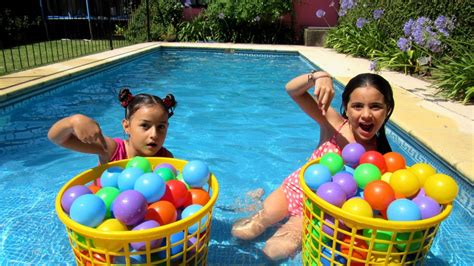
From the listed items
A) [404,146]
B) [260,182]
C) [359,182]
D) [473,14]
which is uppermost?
[473,14]

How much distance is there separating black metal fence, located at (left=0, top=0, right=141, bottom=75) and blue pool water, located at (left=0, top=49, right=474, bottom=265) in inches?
69.3

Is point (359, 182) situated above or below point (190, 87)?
above

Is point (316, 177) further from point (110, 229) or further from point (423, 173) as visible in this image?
point (110, 229)

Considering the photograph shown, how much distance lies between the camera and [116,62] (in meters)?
10.2

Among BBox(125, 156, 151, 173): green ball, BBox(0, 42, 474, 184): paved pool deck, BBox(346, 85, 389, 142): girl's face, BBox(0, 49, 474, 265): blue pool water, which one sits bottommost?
BBox(0, 49, 474, 265): blue pool water

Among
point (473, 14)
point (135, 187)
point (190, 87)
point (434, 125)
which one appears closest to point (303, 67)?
point (190, 87)

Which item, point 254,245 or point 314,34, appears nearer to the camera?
point 254,245

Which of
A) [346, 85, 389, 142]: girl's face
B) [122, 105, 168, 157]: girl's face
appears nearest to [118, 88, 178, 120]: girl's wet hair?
[122, 105, 168, 157]: girl's face

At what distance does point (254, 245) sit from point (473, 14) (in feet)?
21.2

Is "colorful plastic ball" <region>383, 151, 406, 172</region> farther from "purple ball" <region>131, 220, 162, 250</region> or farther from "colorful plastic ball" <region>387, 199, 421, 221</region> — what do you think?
"purple ball" <region>131, 220, 162, 250</region>

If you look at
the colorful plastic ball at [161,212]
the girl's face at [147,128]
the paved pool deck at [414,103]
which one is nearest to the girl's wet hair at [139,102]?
the girl's face at [147,128]

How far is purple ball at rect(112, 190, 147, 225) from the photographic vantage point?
60.4 inches

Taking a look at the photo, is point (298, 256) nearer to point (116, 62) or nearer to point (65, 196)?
point (65, 196)

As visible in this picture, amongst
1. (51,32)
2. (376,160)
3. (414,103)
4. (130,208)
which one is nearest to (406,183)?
(376,160)
